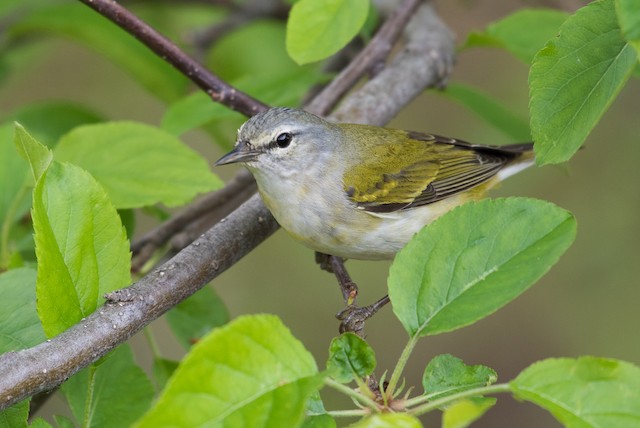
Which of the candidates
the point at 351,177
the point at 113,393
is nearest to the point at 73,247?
the point at 113,393

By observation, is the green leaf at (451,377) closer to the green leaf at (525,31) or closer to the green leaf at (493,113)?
the green leaf at (525,31)

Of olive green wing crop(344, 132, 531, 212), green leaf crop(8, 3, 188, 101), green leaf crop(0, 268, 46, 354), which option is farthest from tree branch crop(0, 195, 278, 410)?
green leaf crop(8, 3, 188, 101)

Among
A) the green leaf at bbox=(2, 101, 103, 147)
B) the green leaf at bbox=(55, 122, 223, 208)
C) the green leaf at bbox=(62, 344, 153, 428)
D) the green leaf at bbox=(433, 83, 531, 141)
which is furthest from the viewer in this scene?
the green leaf at bbox=(2, 101, 103, 147)

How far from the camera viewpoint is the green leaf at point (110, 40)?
437 centimetres

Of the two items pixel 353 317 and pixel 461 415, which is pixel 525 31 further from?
pixel 461 415

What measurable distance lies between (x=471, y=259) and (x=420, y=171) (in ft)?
7.29

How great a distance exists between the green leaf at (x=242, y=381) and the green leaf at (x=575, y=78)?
88cm

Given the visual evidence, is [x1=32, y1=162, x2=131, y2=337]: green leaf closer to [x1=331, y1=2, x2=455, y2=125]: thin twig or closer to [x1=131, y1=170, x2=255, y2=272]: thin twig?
[x1=131, y1=170, x2=255, y2=272]: thin twig

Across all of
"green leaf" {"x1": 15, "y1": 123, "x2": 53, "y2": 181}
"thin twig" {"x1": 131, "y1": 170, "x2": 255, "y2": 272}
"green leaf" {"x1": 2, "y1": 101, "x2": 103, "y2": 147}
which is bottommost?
"green leaf" {"x1": 15, "y1": 123, "x2": 53, "y2": 181}

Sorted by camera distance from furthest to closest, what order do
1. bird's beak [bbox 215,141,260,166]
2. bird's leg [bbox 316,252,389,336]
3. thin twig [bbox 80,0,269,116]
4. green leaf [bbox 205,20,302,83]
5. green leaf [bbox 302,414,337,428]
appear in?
green leaf [bbox 205,20,302,83] → bird's beak [bbox 215,141,260,166] → thin twig [bbox 80,0,269,116] → bird's leg [bbox 316,252,389,336] → green leaf [bbox 302,414,337,428]

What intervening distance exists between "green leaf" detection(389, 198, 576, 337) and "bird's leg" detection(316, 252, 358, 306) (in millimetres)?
797

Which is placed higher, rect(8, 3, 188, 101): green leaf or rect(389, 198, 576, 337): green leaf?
rect(8, 3, 188, 101): green leaf

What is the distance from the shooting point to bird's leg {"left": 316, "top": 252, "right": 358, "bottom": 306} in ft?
9.52

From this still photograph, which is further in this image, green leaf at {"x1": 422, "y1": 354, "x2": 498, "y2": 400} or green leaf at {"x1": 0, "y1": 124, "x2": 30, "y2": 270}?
green leaf at {"x1": 0, "y1": 124, "x2": 30, "y2": 270}
